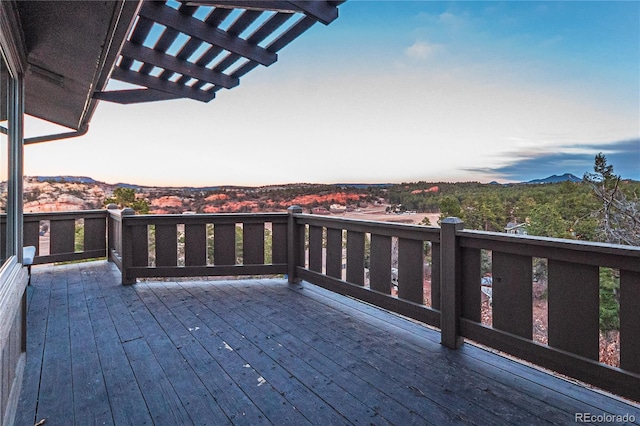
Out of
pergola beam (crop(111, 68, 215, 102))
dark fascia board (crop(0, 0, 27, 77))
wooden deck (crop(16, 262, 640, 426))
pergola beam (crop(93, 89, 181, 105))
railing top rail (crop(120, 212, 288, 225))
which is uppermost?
pergola beam (crop(111, 68, 215, 102))

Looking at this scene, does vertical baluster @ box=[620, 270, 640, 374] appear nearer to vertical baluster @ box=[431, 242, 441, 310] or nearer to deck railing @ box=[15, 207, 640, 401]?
deck railing @ box=[15, 207, 640, 401]

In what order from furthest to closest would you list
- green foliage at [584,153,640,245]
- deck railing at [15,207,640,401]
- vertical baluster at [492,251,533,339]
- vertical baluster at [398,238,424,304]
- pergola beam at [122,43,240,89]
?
1. green foliage at [584,153,640,245]
2. vertical baluster at [398,238,424,304]
3. pergola beam at [122,43,240,89]
4. vertical baluster at [492,251,533,339]
5. deck railing at [15,207,640,401]

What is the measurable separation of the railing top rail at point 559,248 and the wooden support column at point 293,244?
2.14 m

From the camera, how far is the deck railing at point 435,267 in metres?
1.81

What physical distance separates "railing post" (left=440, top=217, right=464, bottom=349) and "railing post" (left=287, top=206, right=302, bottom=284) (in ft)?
6.63

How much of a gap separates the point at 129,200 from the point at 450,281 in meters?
6.97

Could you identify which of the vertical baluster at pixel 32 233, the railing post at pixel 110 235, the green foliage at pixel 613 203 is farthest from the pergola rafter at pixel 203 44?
the green foliage at pixel 613 203

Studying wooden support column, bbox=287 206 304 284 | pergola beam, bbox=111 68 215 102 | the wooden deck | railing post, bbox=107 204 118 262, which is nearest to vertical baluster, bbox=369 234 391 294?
the wooden deck

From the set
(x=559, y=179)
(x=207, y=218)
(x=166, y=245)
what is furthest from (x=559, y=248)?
(x=559, y=179)

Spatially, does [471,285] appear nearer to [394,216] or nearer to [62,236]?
[394,216]

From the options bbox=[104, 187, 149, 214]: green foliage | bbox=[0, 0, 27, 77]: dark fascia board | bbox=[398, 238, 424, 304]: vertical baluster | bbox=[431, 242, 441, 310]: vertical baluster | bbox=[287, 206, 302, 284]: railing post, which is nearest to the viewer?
bbox=[0, 0, 27, 77]: dark fascia board

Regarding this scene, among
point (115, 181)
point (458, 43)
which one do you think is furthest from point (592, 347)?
point (115, 181)

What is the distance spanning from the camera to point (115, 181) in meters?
7.75

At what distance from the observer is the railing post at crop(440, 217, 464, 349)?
241 cm
